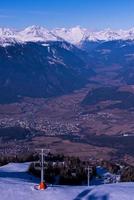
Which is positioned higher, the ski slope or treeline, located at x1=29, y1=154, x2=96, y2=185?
Answer: the ski slope

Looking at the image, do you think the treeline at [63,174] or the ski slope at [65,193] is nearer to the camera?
the ski slope at [65,193]

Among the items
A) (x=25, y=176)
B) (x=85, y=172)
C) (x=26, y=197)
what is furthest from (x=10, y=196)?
(x=85, y=172)

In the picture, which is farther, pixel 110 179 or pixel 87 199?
pixel 110 179

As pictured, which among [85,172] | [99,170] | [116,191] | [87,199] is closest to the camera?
[87,199]

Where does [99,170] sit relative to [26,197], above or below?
below

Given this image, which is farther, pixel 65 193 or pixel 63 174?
pixel 63 174

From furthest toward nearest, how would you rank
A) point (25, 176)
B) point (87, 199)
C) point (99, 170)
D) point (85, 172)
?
1. point (99, 170)
2. point (85, 172)
3. point (25, 176)
4. point (87, 199)

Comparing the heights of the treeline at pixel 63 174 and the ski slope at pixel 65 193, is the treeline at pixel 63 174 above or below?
below

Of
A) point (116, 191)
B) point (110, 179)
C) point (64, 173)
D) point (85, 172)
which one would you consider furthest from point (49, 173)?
point (116, 191)

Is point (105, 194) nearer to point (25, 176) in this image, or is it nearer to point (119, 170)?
point (25, 176)

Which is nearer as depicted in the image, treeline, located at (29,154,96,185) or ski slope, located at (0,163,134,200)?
ski slope, located at (0,163,134,200)

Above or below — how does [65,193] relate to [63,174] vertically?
above
